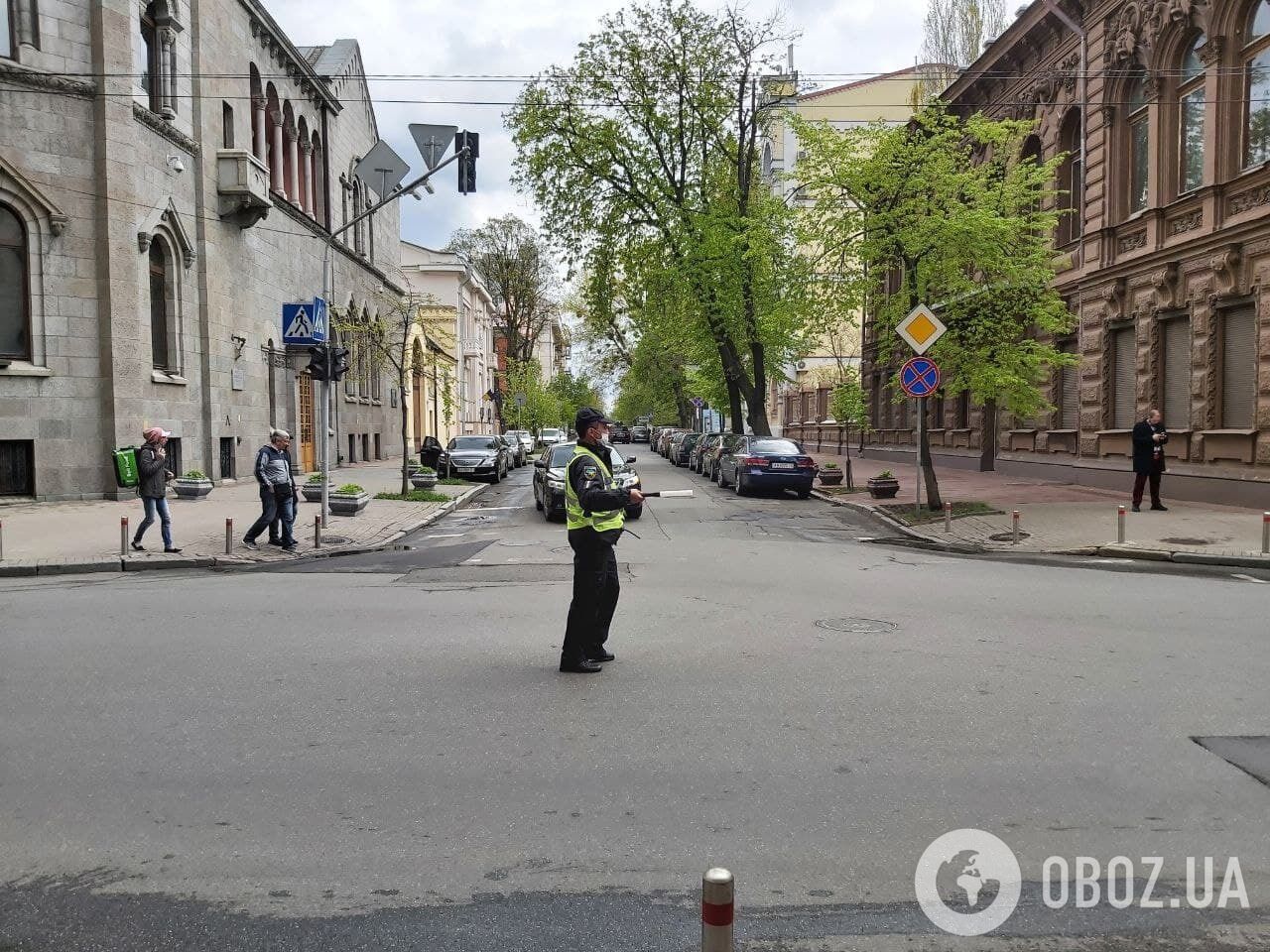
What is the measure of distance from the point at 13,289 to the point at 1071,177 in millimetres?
23532

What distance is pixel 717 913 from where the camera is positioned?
6.55ft

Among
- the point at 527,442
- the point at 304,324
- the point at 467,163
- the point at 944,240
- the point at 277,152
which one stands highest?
the point at 277,152

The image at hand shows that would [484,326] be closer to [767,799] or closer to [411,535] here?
[411,535]

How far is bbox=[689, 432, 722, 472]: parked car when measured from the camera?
33250 millimetres

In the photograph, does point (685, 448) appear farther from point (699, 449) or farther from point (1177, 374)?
point (1177, 374)

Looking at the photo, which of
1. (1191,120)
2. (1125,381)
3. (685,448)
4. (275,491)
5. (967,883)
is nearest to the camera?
(967,883)

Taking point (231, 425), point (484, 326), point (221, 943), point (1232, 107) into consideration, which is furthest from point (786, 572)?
point (484, 326)

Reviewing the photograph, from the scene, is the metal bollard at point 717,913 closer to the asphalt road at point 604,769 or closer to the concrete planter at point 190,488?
the asphalt road at point 604,769

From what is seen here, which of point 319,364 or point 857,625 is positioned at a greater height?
point 319,364

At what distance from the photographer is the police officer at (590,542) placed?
260 inches

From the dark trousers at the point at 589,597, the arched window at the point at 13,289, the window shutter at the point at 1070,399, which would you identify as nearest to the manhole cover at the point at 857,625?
the dark trousers at the point at 589,597

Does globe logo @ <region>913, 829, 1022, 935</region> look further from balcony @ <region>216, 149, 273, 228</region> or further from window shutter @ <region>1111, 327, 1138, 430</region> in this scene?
balcony @ <region>216, 149, 273, 228</region>

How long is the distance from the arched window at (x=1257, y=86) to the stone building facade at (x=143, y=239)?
60.4ft

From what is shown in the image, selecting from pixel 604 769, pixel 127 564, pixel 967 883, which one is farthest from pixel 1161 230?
pixel 967 883
